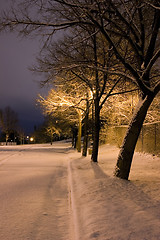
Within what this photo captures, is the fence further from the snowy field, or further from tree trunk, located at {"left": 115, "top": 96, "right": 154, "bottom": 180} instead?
the snowy field

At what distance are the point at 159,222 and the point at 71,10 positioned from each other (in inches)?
275

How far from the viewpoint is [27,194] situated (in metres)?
7.09

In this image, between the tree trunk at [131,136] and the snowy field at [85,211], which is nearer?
the snowy field at [85,211]

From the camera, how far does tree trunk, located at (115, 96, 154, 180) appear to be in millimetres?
7965

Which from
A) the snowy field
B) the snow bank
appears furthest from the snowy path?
the snow bank

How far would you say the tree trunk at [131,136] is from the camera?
26.1ft

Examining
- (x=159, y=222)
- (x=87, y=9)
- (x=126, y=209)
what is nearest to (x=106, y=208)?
(x=126, y=209)

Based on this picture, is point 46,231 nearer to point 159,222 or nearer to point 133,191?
point 159,222

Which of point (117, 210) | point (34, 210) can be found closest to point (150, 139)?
point (117, 210)

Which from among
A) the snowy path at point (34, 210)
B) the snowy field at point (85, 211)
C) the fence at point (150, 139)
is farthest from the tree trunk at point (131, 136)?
the fence at point (150, 139)

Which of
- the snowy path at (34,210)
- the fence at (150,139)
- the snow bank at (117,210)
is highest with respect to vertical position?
the fence at (150,139)

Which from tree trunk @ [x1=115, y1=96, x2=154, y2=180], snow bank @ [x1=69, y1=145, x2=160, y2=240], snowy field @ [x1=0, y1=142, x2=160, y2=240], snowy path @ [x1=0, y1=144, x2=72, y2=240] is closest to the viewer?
snow bank @ [x1=69, y1=145, x2=160, y2=240]

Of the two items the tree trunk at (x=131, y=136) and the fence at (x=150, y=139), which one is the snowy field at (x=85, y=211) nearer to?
the tree trunk at (x=131, y=136)

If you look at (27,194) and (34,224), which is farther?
(27,194)
